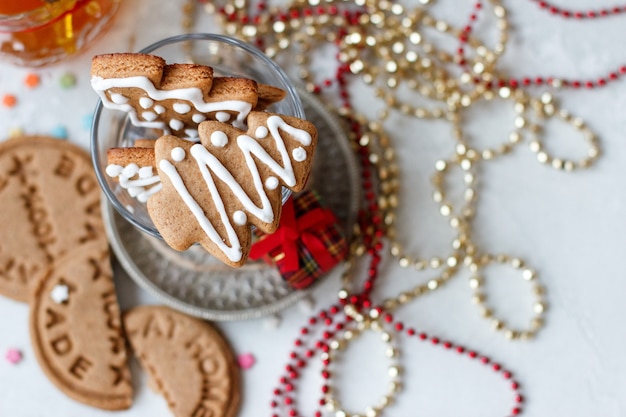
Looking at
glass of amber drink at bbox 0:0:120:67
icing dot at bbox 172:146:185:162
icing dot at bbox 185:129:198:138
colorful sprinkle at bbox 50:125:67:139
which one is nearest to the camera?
icing dot at bbox 172:146:185:162

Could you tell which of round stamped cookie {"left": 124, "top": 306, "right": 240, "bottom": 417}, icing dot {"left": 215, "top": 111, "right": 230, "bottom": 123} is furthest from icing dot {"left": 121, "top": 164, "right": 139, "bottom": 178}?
round stamped cookie {"left": 124, "top": 306, "right": 240, "bottom": 417}

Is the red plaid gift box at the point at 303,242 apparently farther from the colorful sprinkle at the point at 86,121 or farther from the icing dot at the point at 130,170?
the colorful sprinkle at the point at 86,121

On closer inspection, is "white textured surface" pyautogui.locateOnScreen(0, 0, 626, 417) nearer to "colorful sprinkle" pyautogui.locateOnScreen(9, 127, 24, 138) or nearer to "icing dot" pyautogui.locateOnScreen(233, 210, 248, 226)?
"colorful sprinkle" pyautogui.locateOnScreen(9, 127, 24, 138)

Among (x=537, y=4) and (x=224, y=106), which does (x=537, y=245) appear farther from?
(x=224, y=106)

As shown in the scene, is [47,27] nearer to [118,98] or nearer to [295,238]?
[118,98]

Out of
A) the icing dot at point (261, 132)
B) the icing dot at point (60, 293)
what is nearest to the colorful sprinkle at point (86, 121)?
the icing dot at point (60, 293)

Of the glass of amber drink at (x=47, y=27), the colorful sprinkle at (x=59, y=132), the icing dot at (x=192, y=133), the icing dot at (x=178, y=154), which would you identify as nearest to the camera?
the icing dot at (x=178, y=154)

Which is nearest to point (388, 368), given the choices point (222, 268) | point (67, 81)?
point (222, 268)
